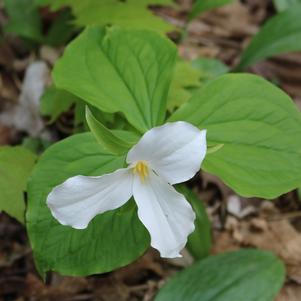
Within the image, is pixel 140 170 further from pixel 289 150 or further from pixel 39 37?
pixel 39 37

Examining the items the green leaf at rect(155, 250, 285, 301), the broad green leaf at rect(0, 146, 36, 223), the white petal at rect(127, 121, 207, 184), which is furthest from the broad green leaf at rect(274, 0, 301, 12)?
the white petal at rect(127, 121, 207, 184)

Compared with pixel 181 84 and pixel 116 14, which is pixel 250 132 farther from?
pixel 116 14

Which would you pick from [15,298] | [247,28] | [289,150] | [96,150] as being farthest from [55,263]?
[247,28]

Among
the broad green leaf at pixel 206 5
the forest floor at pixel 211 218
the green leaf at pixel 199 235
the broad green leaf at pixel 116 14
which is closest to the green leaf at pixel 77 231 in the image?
the green leaf at pixel 199 235

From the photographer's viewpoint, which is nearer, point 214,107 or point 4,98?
point 214,107

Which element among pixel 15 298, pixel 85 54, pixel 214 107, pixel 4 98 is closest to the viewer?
pixel 214 107

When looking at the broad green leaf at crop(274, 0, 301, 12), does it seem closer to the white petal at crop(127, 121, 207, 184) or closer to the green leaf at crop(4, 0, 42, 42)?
the green leaf at crop(4, 0, 42, 42)
